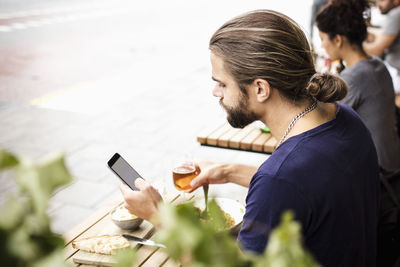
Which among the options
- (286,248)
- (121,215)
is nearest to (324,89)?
(121,215)

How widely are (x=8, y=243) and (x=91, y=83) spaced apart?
7479mm

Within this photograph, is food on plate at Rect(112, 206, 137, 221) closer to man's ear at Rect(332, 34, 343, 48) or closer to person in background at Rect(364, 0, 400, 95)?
man's ear at Rect(332, 34, 343, 48)

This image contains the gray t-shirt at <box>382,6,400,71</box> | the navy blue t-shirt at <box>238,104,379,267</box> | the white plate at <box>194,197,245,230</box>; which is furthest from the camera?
the gray t-shirt at <box>382,6,400,71</box>

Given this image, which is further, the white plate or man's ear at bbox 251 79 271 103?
the white plate

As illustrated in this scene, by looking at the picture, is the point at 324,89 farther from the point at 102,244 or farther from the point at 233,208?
the point at 102,244

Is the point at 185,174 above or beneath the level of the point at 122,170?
beneath

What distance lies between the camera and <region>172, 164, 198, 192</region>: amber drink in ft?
7.12

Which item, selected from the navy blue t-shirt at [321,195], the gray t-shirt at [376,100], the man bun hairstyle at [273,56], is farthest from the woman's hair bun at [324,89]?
the gray t-shirt at [376,100]

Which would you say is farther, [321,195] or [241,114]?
[241,114]

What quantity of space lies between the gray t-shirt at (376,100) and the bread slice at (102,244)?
1.91 meters

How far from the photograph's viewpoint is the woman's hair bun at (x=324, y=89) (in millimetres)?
1802

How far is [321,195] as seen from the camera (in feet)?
5.01

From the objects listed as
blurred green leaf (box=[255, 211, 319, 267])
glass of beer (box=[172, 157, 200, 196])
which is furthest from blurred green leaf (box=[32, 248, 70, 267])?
glass of beer (box=[172, 157, 200, 196])

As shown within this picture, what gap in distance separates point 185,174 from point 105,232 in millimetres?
446
